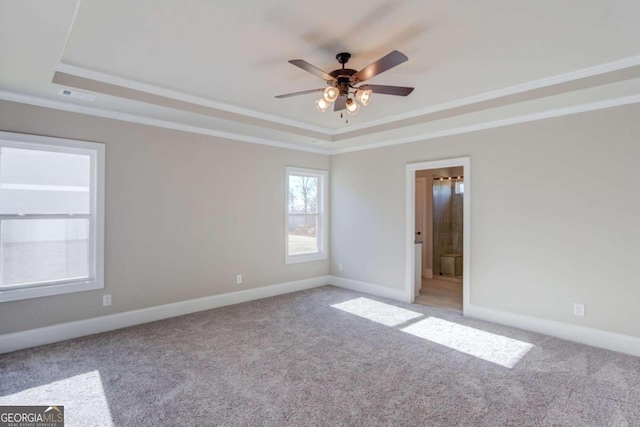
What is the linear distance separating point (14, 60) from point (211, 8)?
1.69 meters

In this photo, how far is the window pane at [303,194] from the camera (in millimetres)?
5859

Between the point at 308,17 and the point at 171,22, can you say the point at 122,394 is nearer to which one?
the point at 171,22

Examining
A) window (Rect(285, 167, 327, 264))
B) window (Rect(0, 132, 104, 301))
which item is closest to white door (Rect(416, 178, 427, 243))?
window (Rect(285, 167, 327, 264))

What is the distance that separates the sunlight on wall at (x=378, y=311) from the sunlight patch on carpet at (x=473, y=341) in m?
0.24

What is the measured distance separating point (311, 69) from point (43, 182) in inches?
122

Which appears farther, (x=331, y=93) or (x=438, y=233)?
(x=438, y=233)

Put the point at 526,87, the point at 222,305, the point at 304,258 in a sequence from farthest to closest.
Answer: the point at 304,258
the point at 222,305
the point at 526,87

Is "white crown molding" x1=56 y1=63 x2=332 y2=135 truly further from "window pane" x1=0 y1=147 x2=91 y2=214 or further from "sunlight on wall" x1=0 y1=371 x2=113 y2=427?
"sunlight on wall" x1=0 y1=371 x2=113 y2=427

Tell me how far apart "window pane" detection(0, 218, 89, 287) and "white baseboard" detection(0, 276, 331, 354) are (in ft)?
1.72

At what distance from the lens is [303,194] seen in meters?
6.05

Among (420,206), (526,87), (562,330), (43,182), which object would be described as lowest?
(562,330)

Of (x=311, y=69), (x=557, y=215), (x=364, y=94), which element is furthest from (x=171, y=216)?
(x=557, y=215)

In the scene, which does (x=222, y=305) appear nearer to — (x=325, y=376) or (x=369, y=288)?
(x=369, y=288)

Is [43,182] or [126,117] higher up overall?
[126,117]
